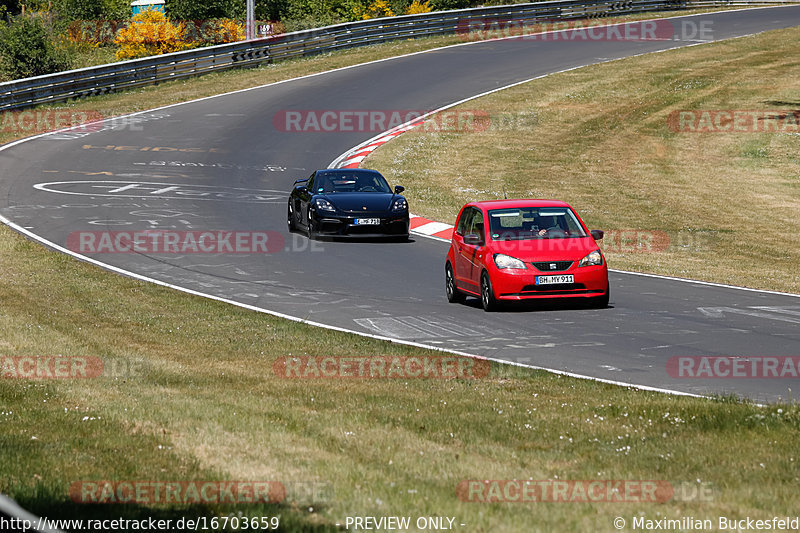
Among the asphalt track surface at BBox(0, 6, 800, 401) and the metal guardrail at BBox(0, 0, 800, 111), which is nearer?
the asphalt track surface at BBox(0, 6, 800, 401)

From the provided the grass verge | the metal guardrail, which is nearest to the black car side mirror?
the grass verge

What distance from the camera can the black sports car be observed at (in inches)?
918

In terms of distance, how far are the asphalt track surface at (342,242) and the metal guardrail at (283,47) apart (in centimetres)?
295

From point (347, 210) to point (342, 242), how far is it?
76 centimetres

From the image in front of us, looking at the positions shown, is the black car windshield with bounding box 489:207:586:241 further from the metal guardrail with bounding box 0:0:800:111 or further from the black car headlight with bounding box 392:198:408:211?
the metal guardrail with bounding box 0:0:800:111

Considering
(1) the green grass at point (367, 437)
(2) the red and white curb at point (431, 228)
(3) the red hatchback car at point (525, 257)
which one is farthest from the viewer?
(2) the red and white curb at point (431, 228)

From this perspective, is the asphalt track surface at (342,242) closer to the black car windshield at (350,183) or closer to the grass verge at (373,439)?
the black car windshield at (350,183)

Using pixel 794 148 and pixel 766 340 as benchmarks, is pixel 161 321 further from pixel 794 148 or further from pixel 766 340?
pixel 794 148

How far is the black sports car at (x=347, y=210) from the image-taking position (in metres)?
23.3

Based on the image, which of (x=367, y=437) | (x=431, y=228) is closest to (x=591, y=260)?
(x=367, y=437)

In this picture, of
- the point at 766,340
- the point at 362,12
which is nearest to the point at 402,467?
the point at 766,340

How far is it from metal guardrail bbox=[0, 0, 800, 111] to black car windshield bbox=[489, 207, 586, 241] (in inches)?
1120

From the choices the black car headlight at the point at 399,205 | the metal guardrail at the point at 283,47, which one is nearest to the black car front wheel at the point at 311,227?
the black car headlight at the point at 399,205

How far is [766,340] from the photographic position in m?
13.1
